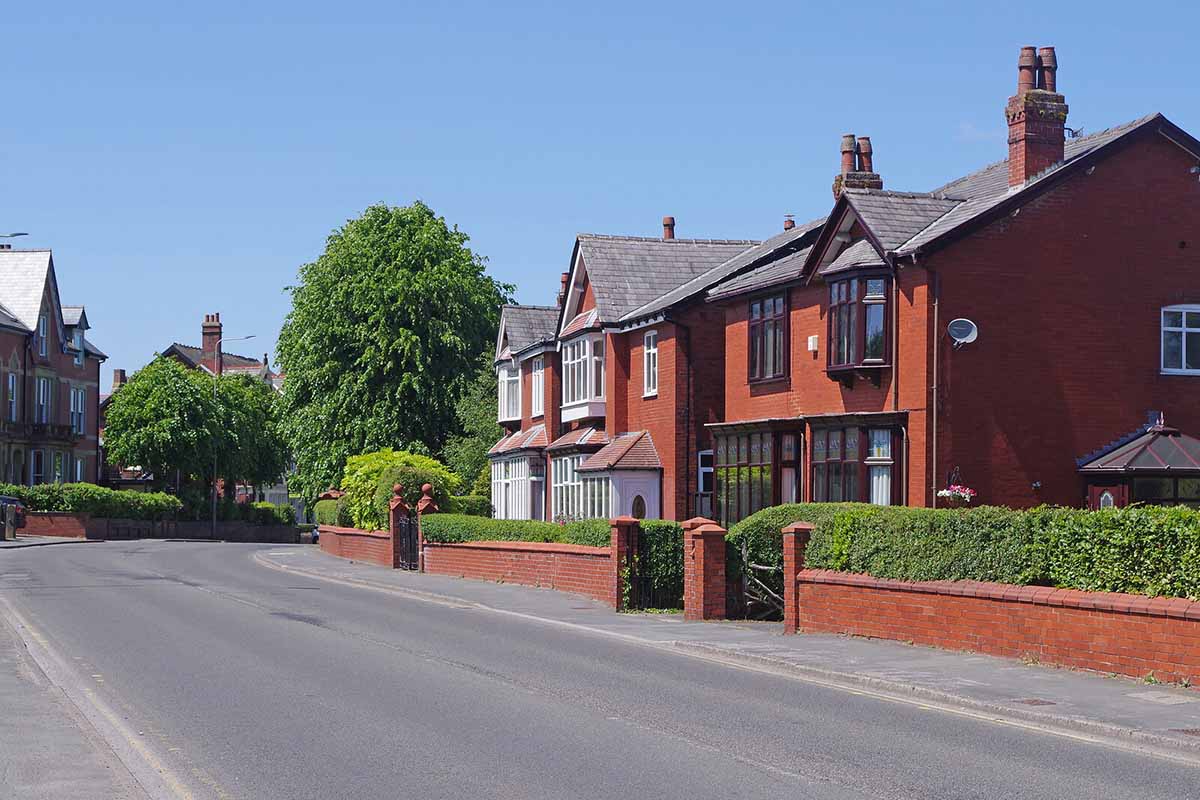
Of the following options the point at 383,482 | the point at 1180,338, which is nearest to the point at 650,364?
the point at 383,482

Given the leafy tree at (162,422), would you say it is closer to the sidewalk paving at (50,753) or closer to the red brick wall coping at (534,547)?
the red brick wall coping at (534,547)

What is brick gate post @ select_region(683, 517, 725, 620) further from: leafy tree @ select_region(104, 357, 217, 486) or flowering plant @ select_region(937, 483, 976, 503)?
leafy tree @ select_region(104, 357, 217, 486)

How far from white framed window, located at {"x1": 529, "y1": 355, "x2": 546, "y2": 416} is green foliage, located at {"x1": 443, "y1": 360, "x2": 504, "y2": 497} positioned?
7.26m

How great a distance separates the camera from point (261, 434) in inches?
3967

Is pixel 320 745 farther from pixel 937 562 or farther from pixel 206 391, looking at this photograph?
pixel 206 391

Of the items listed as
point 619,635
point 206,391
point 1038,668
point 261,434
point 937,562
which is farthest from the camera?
point 261,434

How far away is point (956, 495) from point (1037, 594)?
1191 centimetres

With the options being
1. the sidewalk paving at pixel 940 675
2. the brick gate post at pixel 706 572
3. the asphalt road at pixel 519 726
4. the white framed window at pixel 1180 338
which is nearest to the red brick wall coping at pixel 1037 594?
the sidewalk paving at pixel 940 675

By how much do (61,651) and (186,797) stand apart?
Result: 10.7 meters

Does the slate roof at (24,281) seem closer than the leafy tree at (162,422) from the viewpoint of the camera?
Yes

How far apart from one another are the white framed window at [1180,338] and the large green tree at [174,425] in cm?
6253

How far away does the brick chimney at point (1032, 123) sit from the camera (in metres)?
32.3

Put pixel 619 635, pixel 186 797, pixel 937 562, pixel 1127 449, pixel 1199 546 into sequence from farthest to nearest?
1. pixel 1127 449
2. pixel 619 635
3. pixel 937 562
4. pixel 1199 546
5. pixel 186 797

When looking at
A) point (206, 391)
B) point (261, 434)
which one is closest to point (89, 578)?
point (206, 391)
